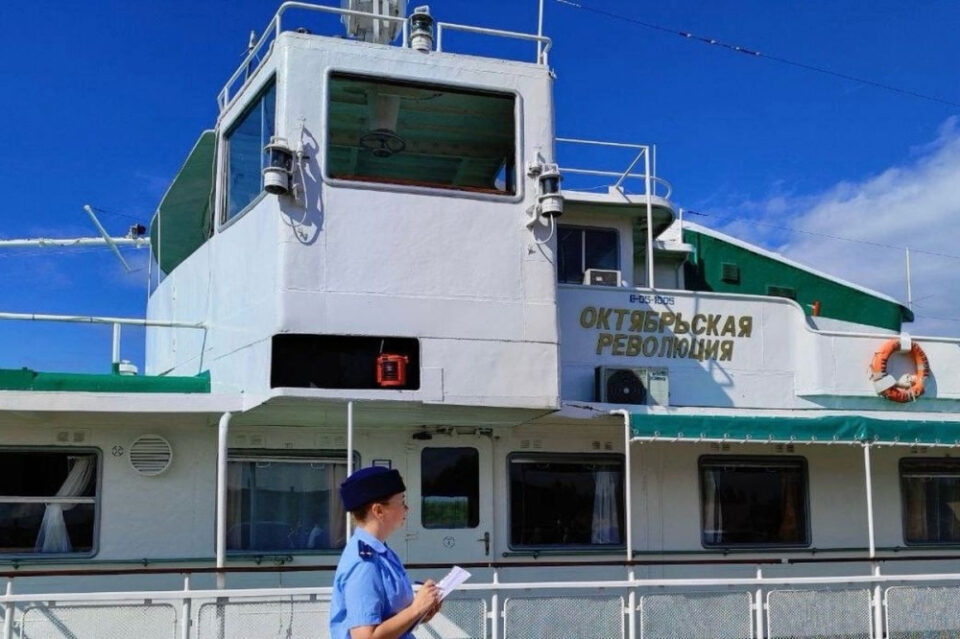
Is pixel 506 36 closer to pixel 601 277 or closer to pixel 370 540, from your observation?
pixel 601 277

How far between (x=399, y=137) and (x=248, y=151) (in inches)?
60.1

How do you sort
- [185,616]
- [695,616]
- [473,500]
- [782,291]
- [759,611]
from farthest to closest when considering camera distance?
1. [782,291]
2. [473,500]
3. [759,611]
4. [695,616]
5. [185,616]

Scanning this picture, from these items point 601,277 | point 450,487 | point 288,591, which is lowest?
point 288,591

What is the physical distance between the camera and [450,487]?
35.9ft

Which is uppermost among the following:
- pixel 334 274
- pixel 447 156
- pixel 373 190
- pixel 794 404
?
pixel 447 156

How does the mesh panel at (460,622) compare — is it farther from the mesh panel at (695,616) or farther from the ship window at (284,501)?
the ship window at (284,501)

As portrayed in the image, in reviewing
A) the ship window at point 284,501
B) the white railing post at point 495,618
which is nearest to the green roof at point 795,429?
the white railing post at point 495,618

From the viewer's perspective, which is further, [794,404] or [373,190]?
[794,404]

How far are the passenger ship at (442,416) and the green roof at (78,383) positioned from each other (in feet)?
0.07

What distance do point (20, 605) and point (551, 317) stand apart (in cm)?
517

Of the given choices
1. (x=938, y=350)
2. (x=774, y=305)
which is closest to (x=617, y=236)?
(x=774, y=305)

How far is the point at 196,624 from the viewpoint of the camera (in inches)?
323

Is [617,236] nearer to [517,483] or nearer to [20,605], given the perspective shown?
[517,483]

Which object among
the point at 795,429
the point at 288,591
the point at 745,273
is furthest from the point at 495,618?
the point at 745,273
